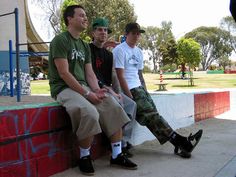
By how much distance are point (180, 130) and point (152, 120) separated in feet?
7.93

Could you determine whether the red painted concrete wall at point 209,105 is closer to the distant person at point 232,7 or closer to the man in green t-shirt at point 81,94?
the man in green t-shirt at point 81,94

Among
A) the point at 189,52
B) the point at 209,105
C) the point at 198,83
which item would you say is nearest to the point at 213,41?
the point at 189,52

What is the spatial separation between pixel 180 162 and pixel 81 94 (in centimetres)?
154

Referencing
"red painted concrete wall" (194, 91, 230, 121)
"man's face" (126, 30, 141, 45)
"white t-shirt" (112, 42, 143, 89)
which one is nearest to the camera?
"white t-shirt" (112, 42, 143, 89)

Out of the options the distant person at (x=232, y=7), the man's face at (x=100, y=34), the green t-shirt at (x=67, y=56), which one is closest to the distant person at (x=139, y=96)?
the man's face at (x=100, y=34)

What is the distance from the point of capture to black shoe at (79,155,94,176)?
417 centimetres

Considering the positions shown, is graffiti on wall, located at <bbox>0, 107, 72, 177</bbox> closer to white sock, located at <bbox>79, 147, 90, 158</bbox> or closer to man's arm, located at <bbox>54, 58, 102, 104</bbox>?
white sock, located at <bbox>79, 147, 90, 158</bbox>

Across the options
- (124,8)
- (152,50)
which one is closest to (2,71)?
(124,8)

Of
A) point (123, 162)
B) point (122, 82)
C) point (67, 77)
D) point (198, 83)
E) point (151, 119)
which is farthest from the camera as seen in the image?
point (198, 83)

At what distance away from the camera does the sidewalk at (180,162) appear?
14.0ft

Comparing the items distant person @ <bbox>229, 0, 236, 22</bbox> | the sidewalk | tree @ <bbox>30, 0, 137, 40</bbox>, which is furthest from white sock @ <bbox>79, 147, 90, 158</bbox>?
tree @ <bbox>30, 0, 137, 40</bbox>

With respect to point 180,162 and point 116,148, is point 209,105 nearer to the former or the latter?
point 180,162

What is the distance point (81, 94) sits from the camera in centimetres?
414

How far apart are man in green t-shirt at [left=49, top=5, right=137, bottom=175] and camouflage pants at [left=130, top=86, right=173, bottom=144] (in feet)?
2.71
